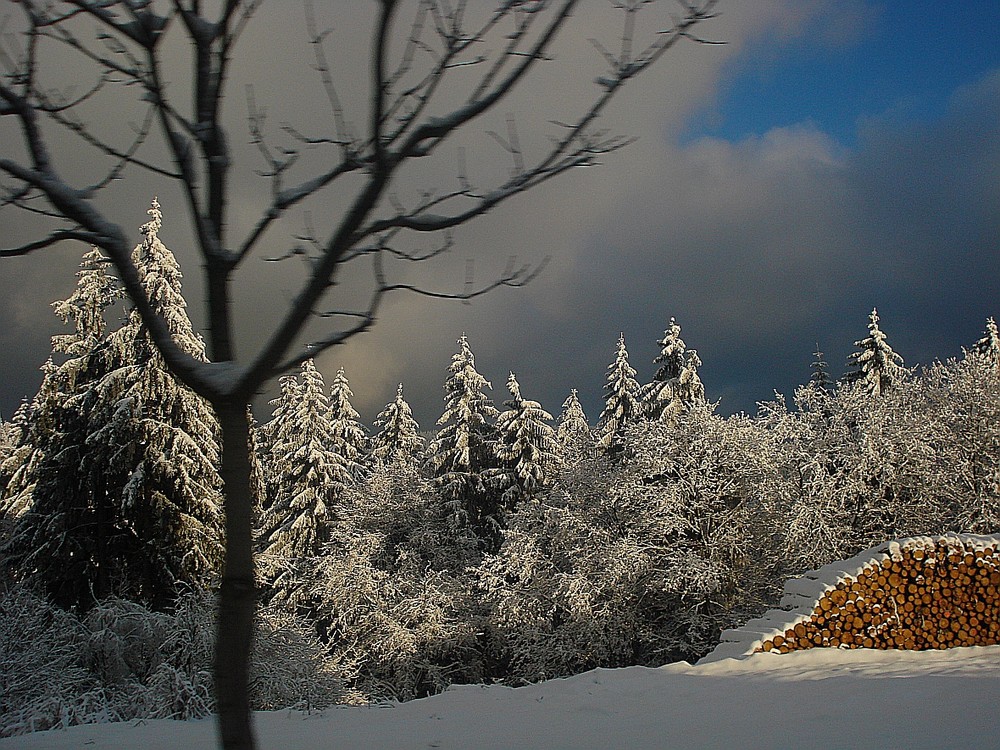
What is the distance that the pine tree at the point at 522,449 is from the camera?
76.7 ft

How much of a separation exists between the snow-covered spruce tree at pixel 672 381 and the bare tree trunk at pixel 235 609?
24.2m

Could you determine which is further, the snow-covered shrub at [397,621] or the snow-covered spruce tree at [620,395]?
the snow-covered spruce tree at [620,395]

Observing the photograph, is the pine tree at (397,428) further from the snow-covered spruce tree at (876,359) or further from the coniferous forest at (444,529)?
the snow-covered spruce tree at (876,359)

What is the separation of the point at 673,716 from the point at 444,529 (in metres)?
17.5

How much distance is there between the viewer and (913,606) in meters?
9.96

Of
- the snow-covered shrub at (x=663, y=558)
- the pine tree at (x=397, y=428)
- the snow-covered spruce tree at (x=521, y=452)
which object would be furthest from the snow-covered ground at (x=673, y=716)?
the pine tree at (x=397, y=428)

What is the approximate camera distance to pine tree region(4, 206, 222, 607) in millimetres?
14172

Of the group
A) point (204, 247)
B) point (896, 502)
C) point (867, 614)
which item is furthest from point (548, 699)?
point (896, 502)

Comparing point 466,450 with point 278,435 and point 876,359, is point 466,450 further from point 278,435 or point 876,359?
point 876,359

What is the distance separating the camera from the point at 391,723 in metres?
6.59

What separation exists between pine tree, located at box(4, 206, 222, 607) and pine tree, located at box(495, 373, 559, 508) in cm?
982

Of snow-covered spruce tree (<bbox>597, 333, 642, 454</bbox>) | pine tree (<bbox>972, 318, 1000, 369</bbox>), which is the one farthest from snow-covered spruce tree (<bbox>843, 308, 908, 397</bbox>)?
snow-covered spruce tree (<bbox>597, 333, 642, 454</bbox>)

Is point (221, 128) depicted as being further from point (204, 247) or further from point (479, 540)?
point (479, 540)

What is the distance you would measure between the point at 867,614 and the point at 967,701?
400cm
